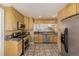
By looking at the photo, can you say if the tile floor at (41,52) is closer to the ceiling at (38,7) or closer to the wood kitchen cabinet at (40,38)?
the ceiling at (38,7)

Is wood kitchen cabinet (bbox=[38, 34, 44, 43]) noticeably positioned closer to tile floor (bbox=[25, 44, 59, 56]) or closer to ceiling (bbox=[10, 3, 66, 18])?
tile floor (bbox=[25, 44, 59, 56])

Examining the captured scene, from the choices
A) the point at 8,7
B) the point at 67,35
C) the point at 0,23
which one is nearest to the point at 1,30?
the point at 0,23

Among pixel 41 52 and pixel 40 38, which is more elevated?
pixel 40 38

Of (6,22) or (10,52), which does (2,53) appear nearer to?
(10,52)

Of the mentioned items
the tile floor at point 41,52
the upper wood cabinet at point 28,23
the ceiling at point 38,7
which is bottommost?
the tile floor at point 41,52

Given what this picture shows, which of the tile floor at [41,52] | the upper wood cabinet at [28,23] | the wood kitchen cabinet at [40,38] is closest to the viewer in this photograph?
the tile floor at [41,52]

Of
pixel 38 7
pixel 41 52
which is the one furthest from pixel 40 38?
pixel 38 7

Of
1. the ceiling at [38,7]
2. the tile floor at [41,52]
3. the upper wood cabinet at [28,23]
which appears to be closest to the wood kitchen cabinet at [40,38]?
the upper wood cabinet at [28,23]

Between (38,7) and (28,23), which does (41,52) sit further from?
(28,23)

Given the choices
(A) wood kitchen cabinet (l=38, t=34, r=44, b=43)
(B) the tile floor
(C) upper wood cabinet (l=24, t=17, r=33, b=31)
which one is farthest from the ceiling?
(A) wood kitchen cabinet (l=38, t=34, r=44, b=43)

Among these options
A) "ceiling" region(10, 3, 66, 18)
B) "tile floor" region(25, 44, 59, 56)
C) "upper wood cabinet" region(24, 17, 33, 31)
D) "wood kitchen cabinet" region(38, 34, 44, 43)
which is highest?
"ceiling" region(10, 3, 66, 18)

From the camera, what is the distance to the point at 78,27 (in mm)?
2277

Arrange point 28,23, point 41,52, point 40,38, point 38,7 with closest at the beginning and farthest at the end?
point 38,7
point 41,52
point 28,23
point 40,38

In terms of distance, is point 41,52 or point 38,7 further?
point 41,52
